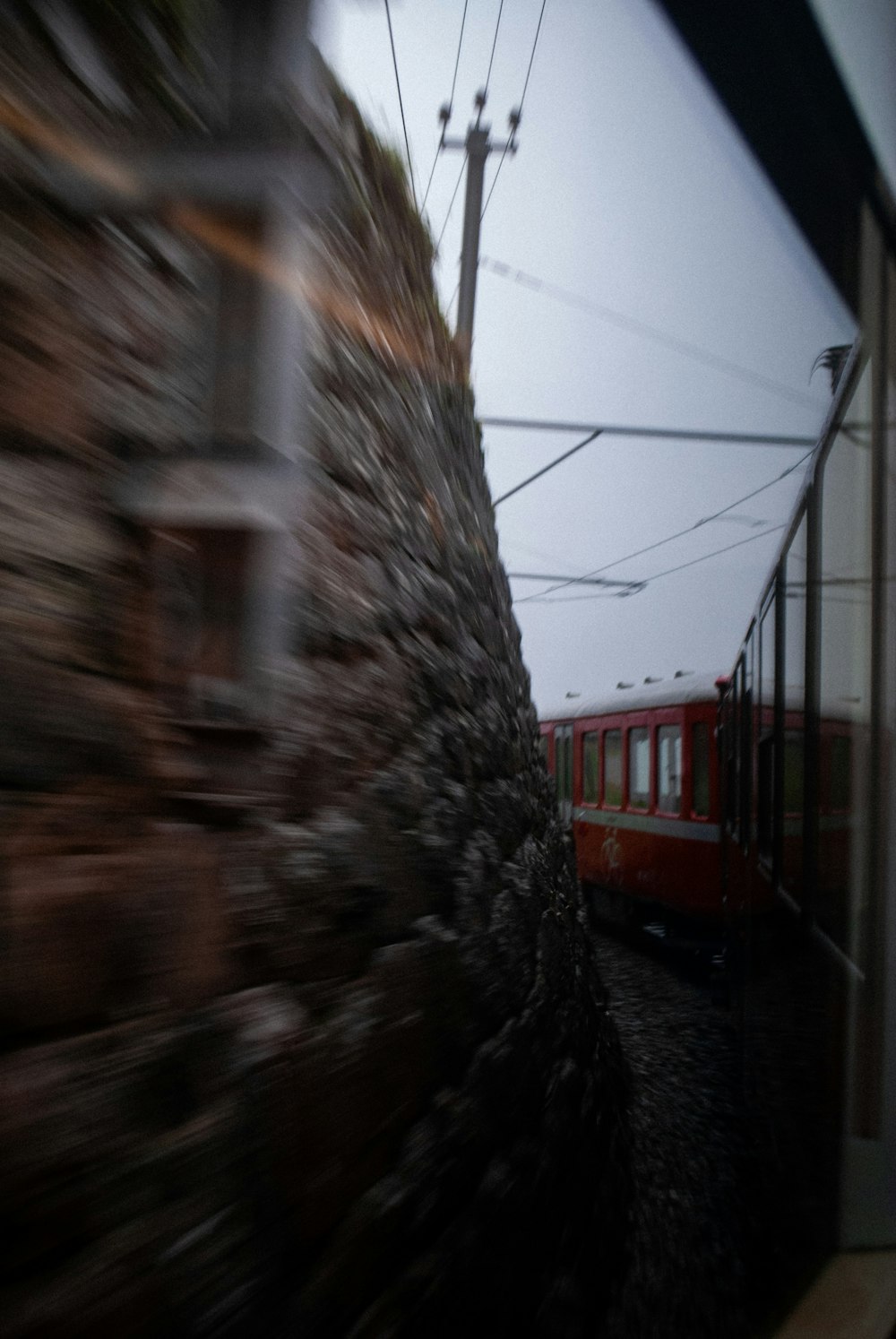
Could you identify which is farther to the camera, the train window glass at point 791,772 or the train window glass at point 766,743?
the train window glass at point 766,743

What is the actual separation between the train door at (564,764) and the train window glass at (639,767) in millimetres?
1648

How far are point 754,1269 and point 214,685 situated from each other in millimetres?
3561

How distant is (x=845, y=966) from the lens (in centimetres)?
281

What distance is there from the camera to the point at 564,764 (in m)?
11.2

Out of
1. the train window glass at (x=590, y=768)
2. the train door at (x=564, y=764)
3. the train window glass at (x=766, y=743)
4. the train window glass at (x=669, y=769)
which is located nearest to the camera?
the train window glass at (x=766, y=743)

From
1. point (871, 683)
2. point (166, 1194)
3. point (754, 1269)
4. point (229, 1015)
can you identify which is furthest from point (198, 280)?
point (754, 1269)

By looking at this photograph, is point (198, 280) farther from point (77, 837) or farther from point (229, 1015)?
point (229, 1015)

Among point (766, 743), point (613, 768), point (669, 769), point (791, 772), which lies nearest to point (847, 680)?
point (791, 772)

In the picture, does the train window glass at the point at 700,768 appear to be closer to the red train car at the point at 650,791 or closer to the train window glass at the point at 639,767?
the red train car at the point at 650,791

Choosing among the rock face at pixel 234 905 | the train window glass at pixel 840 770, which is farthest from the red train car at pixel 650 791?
the rock face at pixel 234 905

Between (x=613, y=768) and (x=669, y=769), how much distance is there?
125cm

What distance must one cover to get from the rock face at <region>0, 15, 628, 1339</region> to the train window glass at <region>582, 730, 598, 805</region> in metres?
8.09

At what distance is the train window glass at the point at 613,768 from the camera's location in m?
9.59

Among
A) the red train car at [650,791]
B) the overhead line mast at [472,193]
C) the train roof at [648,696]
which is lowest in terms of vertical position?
the red train car at [650,791]
